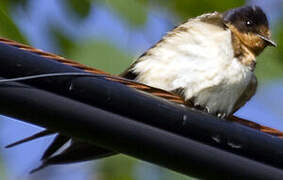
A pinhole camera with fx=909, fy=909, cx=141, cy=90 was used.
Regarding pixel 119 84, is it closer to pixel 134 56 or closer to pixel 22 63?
pixel 22 63

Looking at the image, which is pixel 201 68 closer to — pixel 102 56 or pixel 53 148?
pixel 102 56

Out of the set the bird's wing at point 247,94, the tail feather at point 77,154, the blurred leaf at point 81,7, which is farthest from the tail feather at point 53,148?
the bird's wing at point 247,94

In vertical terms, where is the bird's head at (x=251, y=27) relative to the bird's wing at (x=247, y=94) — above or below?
above

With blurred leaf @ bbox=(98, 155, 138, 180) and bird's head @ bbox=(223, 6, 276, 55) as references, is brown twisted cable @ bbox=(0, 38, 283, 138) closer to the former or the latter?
blurred leaf @ bbox=(98, 155, 138, 180)

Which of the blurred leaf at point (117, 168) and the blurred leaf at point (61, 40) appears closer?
the blurred leaf at point (61, 40)

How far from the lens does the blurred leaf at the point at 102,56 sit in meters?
2.66

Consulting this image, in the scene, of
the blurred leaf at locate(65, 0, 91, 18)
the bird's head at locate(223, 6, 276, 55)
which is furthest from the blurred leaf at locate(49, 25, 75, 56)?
the bird's head at locate(223, 6, 276, 55)

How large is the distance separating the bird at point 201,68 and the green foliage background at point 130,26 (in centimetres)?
10

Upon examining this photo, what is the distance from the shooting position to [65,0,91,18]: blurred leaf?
8.20ft

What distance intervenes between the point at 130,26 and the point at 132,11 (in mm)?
44

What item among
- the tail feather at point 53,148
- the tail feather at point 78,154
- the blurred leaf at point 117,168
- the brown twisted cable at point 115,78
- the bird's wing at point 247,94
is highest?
the brown twisted cable at point 115,78

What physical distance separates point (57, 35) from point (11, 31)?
42cm

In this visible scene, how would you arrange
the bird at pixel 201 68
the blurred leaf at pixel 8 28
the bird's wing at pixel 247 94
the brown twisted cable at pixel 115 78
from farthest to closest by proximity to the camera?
the bird's wing at pixel 247 94
the bird at pixel 201 68
the blurred leaf at pixel 8 28
the brown twisted cable at pixel 115 78

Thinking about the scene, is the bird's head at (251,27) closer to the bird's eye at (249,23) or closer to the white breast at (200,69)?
the bird's eye at (249,23)
